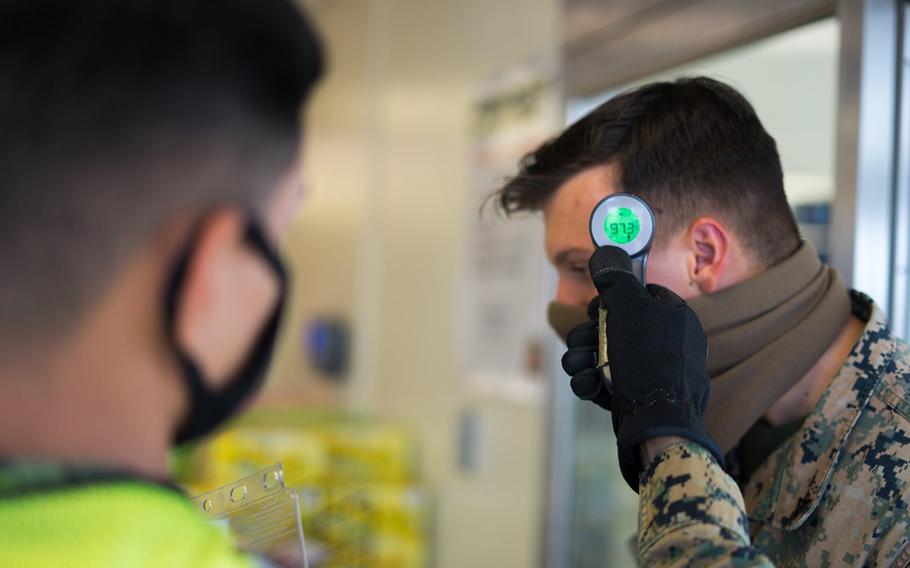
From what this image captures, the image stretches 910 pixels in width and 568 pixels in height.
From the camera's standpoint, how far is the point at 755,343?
3.50 feet

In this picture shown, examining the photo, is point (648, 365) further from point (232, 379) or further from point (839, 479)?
point (232, 379)

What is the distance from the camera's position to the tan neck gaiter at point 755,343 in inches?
41.8

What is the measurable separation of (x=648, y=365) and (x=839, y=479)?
0.34 metres

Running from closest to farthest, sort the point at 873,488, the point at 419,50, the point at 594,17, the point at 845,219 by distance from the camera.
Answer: the point at 873,488, the point at 845,219, the point at 594,17, the point at 419,50

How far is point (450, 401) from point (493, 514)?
44 cm

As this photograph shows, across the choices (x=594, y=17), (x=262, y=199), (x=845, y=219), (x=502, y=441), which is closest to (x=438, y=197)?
(x=502, y=441)

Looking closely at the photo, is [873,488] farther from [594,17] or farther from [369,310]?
[369,310]

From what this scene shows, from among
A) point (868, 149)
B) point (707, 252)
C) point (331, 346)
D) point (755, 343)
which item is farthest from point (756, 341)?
point (331, 346)

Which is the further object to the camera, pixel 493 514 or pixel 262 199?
pixel 493 514

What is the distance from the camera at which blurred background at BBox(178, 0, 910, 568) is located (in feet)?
4.39

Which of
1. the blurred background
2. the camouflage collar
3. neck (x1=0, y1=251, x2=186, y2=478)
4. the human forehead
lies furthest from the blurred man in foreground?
the blurred background

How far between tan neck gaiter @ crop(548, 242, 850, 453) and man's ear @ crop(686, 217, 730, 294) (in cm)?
3

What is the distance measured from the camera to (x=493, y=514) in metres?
2.64

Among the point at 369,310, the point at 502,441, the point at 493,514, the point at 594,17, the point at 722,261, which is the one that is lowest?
the point at 493,514
